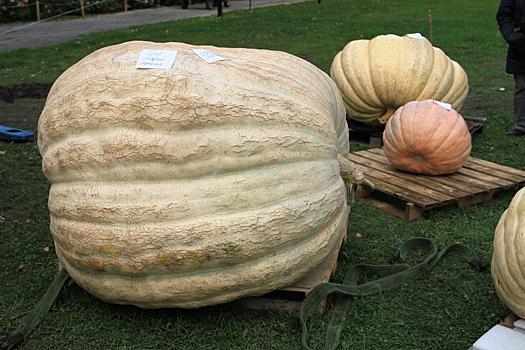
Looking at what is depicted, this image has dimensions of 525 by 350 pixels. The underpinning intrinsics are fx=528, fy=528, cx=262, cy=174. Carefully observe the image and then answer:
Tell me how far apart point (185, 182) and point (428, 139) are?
2.62 metres

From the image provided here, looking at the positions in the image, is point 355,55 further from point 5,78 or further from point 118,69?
point 5,78

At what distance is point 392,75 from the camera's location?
17.7ft

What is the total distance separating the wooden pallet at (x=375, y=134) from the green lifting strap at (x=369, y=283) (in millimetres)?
2524

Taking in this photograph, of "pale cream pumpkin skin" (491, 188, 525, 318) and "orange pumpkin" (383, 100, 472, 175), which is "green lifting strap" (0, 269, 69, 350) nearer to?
"pale cream pumpkin skin" (491, 188, 525, 318)

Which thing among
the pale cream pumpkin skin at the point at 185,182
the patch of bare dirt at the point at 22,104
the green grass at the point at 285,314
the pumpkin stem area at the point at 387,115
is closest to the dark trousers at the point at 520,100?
the green grass at the point at 285,314

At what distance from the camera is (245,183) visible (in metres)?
2.40

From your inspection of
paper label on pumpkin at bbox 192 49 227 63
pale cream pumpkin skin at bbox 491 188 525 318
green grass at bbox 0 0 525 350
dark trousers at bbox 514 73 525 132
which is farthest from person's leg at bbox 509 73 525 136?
paper label on pumpkin at bbox 192 49 227 63

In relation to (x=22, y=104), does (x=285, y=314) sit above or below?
above

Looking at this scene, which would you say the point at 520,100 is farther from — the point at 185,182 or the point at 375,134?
the point at 185,182

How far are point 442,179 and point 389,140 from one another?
1.84 ft

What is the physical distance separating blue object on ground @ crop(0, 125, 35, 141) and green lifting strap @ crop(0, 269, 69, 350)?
3.20 metres

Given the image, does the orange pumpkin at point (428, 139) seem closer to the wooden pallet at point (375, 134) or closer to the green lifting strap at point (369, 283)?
the green lifting strap at point (369, 283)

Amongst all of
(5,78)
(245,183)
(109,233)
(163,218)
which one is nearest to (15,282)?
(109,233)

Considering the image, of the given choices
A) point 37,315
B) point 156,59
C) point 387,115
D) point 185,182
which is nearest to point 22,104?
point 387,115
